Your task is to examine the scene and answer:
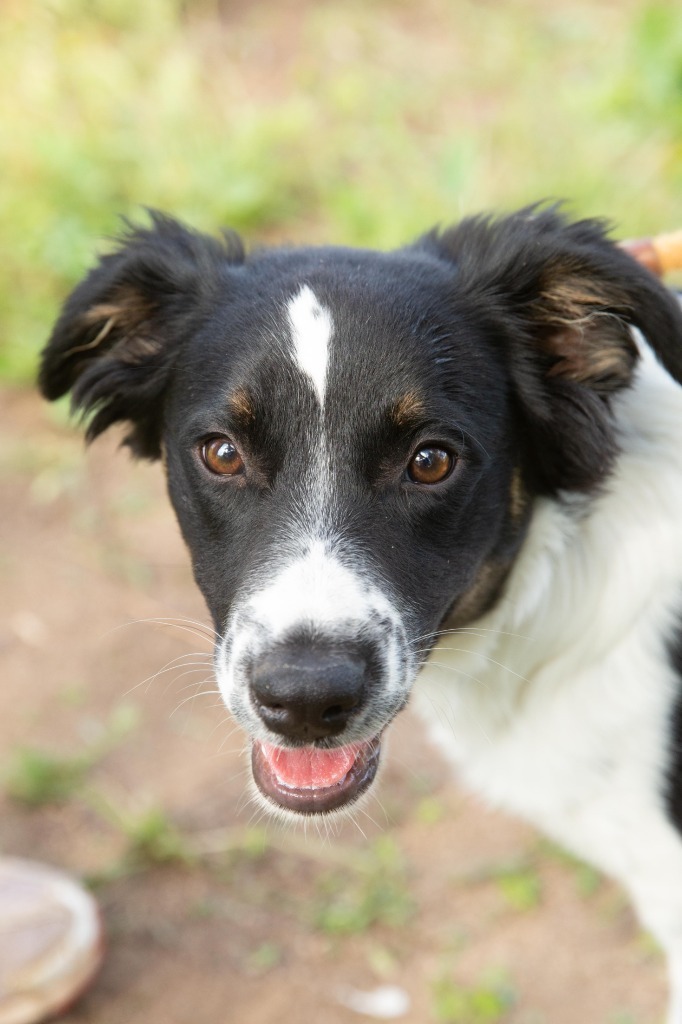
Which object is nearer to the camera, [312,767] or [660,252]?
[312,767]

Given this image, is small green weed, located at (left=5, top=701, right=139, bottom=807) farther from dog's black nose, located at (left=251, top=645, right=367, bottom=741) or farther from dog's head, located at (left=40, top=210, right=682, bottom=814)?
dog's black nose, located at (left=251, top=645, right=367, bottom=741)

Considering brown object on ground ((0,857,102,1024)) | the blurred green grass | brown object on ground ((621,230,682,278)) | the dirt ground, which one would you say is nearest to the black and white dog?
brown object on ground ((621,230,682,278))

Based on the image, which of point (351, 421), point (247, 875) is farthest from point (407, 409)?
point (247, 875)

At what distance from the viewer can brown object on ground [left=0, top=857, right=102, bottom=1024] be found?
2850 mm

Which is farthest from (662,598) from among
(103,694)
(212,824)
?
(103,694)

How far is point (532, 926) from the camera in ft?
10.4

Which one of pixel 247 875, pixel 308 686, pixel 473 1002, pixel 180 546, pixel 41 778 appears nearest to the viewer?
pixel 308 686

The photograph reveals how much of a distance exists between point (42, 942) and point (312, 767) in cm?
130

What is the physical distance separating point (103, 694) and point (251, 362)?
85.1 inches

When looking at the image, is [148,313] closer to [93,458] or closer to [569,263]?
[569,263]

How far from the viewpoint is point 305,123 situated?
6.18 m

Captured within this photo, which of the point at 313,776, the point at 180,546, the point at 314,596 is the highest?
the point at 314,596

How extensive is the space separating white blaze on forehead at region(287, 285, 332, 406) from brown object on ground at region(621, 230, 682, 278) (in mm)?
828

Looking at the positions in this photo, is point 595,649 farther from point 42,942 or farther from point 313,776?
point 42,942
